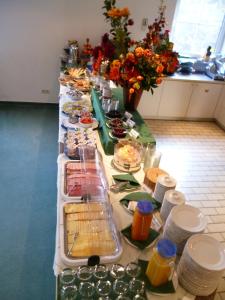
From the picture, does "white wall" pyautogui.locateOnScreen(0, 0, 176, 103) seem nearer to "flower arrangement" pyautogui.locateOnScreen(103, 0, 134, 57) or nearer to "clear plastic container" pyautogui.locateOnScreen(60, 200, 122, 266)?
"flower arrangement" pyautogui.locateOnScreen(103, 0, 134, 57)

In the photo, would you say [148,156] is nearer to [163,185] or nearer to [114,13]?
[163,185]

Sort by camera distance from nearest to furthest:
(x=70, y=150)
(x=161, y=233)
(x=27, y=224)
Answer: (x=161, y=233)
(x=70, y=150)
(x=27, y=224)

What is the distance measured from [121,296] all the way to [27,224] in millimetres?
1380

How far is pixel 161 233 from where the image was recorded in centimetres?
123

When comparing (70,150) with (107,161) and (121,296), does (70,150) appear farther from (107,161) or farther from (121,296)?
(121,296)

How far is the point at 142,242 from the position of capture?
45.7 inches

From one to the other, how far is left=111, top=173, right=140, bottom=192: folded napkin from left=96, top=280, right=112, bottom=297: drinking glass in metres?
0.59

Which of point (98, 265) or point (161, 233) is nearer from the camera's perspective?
point (98, 265)

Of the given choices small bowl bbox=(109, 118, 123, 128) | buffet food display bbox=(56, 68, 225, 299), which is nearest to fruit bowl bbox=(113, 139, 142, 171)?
buffet food display bbox=(56, 68, 225, 299)

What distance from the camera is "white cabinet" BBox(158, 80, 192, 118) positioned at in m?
3.88

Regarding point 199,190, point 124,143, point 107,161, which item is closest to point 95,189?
point 107,161

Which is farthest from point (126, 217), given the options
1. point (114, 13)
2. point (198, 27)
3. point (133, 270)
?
point (198, 27)

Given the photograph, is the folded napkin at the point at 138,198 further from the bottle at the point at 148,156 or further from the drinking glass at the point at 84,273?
the drinking glass at the point at 84,273

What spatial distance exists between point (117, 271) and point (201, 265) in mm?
314
